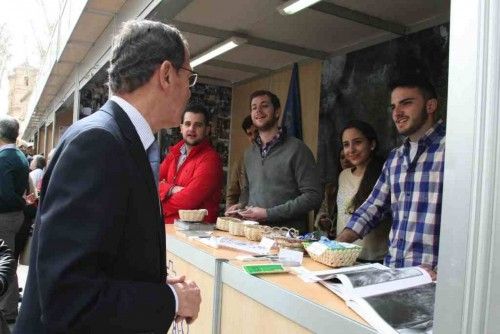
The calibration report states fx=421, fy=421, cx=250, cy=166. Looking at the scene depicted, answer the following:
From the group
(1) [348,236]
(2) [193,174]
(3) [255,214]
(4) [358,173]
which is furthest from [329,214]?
(1) [348,236]

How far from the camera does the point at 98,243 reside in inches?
35.5

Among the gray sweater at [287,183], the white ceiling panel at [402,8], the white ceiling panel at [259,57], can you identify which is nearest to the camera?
the gray sweater at [287,183]

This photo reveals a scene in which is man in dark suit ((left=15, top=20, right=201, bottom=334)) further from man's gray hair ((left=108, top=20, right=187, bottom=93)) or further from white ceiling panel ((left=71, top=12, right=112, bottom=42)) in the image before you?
white ceiling panel ((left=71, top=12, right=112, bottom=42))

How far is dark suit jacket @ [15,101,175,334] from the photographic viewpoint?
889 mm

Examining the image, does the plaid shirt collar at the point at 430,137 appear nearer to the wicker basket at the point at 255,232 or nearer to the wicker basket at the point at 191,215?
the wicker basket at the point at 255,232

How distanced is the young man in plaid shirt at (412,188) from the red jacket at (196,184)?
1034 millimetres

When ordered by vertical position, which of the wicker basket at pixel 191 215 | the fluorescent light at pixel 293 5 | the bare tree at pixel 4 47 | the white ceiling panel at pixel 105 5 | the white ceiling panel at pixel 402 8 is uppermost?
the bare tree at pixel 4 47

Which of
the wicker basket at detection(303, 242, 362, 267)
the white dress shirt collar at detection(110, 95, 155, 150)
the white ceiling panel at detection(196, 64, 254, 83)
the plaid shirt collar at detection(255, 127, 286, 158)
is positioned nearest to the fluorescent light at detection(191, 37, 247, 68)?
the white ceiling panel at detection(196, 64, 254, 83)

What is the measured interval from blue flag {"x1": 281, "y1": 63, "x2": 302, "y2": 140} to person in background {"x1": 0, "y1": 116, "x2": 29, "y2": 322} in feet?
8.85

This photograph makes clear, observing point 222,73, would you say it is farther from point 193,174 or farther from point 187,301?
point 187,301

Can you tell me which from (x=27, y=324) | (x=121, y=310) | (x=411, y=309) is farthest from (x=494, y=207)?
(x=27, y=324)

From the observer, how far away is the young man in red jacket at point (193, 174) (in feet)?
8.97

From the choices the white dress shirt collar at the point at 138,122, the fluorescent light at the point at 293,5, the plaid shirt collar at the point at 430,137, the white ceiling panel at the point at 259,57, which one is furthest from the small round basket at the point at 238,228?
the white ceiling panel at the point at 259,57

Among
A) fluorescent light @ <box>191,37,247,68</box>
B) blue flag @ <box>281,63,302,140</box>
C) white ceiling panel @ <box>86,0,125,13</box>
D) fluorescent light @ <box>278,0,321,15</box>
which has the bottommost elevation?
blue flag @ <box>281,63,302,140</box>
